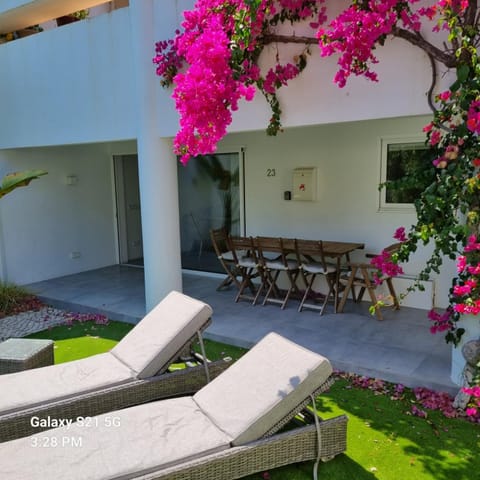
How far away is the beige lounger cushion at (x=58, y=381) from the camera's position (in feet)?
14.0

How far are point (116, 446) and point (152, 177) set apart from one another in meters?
5.00

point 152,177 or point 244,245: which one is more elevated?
point 152,177

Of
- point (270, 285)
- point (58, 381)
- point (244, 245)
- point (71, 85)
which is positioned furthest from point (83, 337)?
point (71, 85)

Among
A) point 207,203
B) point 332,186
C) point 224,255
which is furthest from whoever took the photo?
point 207,203

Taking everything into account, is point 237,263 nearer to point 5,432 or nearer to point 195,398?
point 195,398

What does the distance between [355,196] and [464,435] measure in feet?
16.3

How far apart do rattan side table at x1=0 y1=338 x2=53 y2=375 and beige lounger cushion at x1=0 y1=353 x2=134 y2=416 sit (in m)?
0.48

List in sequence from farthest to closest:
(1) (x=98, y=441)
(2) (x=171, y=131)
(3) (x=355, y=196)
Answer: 1. (3) (x=355, y=196)
2. (2) (x=171, y=131)
3. (1) (x=98, y=441)

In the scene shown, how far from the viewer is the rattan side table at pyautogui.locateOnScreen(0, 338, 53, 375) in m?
5.28

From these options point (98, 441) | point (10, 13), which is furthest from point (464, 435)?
point (10, 13)

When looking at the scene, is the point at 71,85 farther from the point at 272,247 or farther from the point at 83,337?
the point at 272,247

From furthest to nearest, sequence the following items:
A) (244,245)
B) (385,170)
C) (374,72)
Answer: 1. (244,245)
2. (385,170)
3. (374,72)

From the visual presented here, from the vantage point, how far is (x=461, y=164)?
420 centimetres

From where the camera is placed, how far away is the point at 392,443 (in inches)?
171
